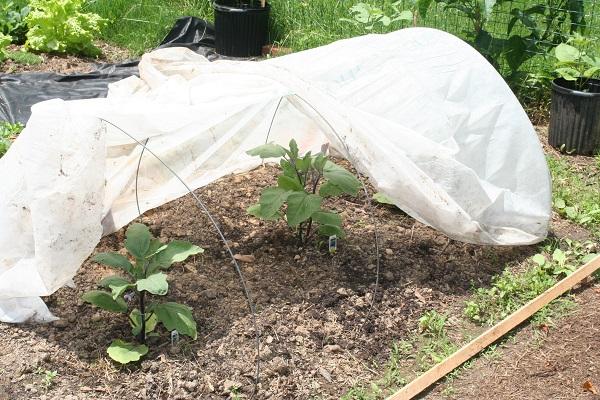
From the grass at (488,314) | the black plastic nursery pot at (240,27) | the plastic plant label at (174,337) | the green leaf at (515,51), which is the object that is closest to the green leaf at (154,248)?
the plastic plant label at (174,337)

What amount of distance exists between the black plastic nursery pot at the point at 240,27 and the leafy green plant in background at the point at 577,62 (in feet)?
9.45

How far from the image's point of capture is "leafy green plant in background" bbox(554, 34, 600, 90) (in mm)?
5867

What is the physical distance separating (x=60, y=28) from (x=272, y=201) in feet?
13.9

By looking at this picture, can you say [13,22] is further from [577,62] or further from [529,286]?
[529,286]

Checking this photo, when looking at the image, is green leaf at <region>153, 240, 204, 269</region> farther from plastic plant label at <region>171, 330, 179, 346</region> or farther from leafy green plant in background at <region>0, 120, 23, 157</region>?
leafy green plant in background at <region>0, 120, 23, 157</region>

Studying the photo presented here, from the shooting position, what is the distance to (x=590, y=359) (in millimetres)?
3863

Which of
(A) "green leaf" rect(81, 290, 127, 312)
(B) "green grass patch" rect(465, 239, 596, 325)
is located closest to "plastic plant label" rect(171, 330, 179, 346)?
(A) "green leaf" rect(81, 290, 127, 312)

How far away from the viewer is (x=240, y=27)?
7789mm

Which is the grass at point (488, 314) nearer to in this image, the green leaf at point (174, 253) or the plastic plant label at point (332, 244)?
the plastic plant label at point (332, 244)

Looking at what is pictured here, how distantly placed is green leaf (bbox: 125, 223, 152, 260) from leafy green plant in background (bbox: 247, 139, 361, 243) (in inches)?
29.5

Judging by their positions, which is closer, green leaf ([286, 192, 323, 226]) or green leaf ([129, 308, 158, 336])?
green leaf ([129, 308, 158, 336])

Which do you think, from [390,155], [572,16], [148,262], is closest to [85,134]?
[148,262]

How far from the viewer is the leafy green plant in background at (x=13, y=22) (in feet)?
26.6

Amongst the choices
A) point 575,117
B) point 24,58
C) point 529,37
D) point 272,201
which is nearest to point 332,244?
point 272,201
